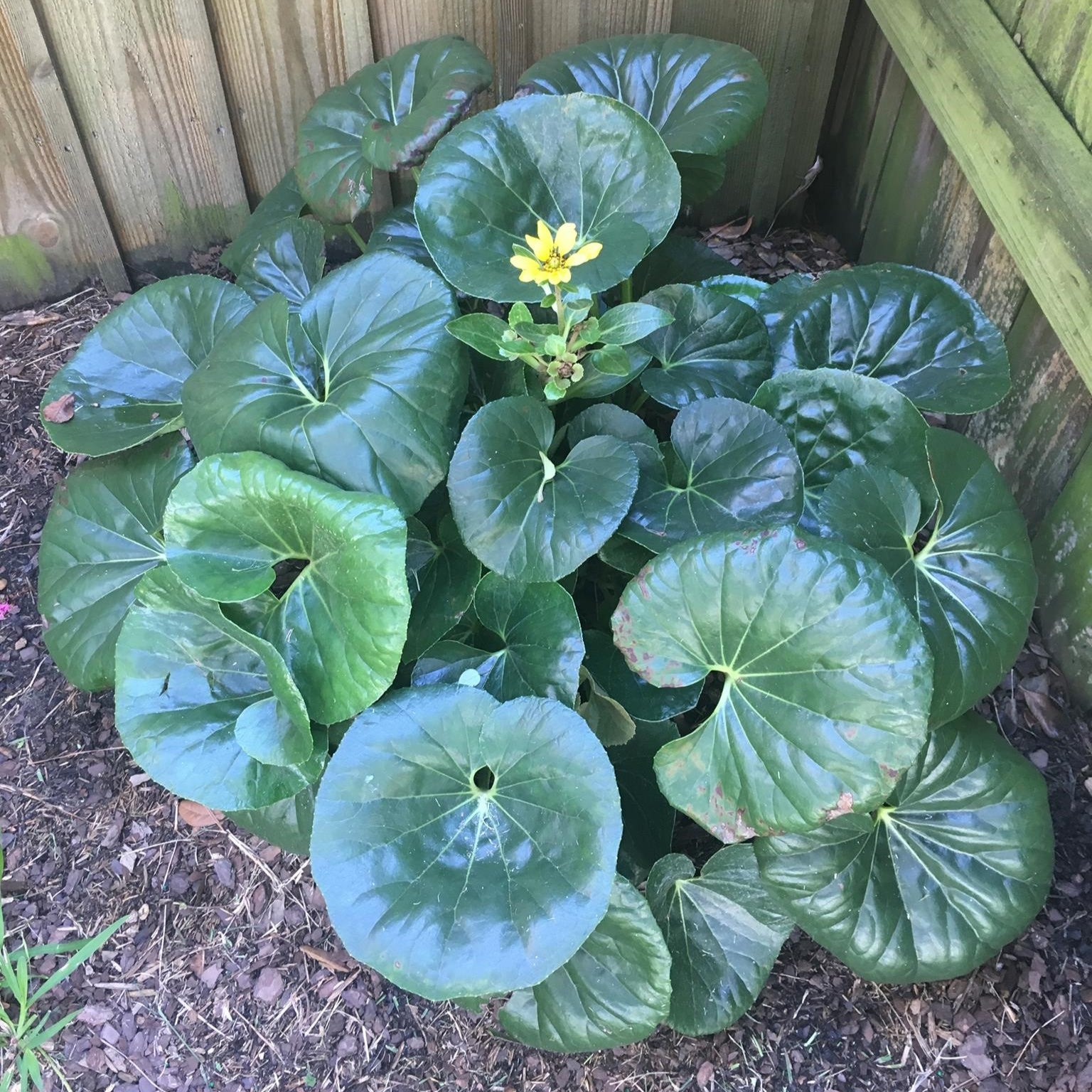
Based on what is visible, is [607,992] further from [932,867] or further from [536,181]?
[536,181]

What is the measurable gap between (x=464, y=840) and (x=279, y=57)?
1.70 m

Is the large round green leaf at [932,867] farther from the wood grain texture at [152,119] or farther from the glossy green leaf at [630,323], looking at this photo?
the wood grain texture at [152,119]

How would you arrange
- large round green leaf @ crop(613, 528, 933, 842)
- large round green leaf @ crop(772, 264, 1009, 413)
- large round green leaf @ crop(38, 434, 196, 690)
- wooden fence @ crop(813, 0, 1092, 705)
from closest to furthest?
large round green leaf @ crop(613, 528, 933, 842), wooden fence @ crop(813, 0, 1092, 705), large round green leaf @ crop(772, 264, 1009, 413), large round green leaf @ crop(38, 434, 196, 690)

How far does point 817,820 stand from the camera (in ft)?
4.03

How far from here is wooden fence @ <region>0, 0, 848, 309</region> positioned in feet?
6.49

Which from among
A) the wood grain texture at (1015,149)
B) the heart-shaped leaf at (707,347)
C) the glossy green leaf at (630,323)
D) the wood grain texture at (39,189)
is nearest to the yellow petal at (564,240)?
the glossy green leaf at (630,323)

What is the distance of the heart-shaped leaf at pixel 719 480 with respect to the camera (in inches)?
55.7

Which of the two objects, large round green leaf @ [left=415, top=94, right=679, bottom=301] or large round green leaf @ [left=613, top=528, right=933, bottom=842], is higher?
large round green leaf @ [left=415, top=94, right=679, bottom=301]

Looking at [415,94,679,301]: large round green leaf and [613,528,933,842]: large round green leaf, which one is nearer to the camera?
[613,528,933,842]: large round green leaf

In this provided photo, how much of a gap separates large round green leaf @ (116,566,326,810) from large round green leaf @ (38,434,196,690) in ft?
0.88

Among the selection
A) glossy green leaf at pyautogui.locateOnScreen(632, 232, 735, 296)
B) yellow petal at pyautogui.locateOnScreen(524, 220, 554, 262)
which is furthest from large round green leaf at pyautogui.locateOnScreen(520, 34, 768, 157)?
yellow petal at pyautogui.locateOnScreen(524, 220, 554, 262)

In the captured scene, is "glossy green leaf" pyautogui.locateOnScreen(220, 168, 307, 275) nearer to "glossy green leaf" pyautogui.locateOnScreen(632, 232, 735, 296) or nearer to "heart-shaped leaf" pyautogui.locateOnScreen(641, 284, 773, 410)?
"glossy green leaf" pyautogui.locateOnScreen(632, 232, 735, 296)

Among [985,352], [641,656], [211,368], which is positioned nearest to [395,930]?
[641,656]

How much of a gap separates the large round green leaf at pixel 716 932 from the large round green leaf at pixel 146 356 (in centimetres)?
118
